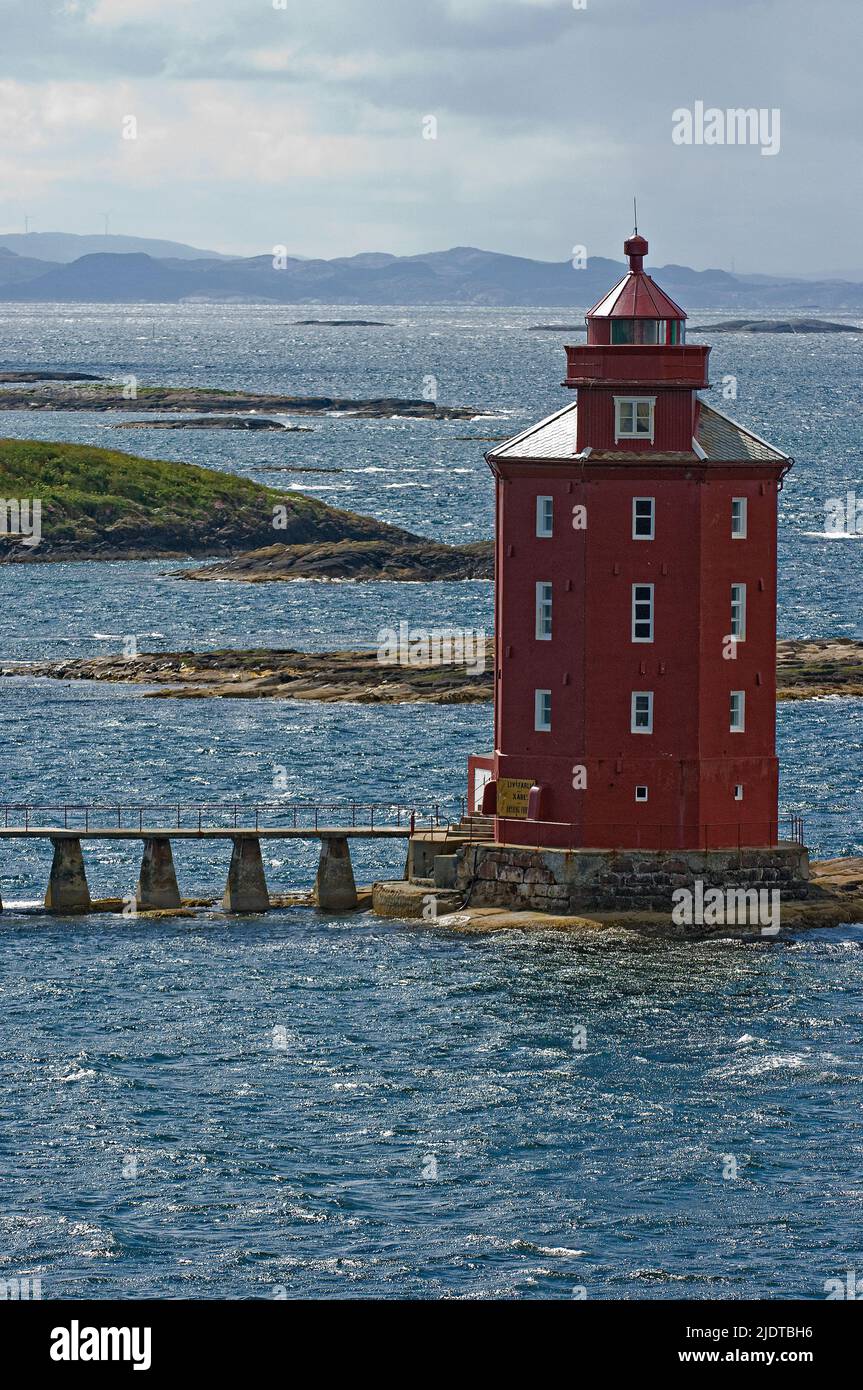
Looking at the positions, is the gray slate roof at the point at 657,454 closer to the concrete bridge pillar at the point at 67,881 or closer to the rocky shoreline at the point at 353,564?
the concrete bridge pillar at the point at 67,881

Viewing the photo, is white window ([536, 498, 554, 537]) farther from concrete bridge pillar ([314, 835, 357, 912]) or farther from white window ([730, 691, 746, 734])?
concrete bridge pillar ([314, 835, 357, 912])

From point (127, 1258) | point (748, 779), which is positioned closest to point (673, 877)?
point (748, 779)

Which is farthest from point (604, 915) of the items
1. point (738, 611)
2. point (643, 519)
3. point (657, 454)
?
point (657, 454)

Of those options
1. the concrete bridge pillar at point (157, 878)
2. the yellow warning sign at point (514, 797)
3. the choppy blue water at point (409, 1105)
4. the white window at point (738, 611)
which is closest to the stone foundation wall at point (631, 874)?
the yellow warning sign at point (514, 797)

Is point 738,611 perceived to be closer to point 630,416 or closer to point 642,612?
point 642,612

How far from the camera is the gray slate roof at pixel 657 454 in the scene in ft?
210

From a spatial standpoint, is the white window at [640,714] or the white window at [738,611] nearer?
the white window at [640,714]

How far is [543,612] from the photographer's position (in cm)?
6481

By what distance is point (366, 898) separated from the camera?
227 ft

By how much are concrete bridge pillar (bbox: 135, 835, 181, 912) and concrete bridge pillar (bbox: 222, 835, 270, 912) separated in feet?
4.98

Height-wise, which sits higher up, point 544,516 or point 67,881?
point 544,516

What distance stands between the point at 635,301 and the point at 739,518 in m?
5.88

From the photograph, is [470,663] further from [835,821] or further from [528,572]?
[528,572]

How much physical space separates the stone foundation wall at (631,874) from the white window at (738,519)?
7646 millimetres
